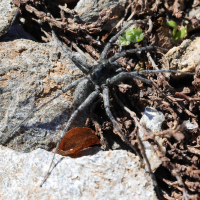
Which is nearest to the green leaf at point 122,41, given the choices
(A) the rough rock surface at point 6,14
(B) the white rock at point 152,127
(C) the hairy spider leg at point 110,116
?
(C) the hairy spider leg at point 110,116

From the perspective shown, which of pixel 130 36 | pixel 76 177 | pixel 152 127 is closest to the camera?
pixel 76 177

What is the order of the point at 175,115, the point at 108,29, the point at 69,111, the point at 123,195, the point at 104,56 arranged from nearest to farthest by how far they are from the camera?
the point at 123,195 → the point at 175,115 → the point at 69,111 → the point at 104,56 → the point at 108,29

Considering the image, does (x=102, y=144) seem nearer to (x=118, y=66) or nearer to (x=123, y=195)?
(x=123, y=195)

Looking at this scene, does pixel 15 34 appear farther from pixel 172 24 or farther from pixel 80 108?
pixel 172 24

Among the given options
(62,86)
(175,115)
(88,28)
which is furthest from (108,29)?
(175,115)

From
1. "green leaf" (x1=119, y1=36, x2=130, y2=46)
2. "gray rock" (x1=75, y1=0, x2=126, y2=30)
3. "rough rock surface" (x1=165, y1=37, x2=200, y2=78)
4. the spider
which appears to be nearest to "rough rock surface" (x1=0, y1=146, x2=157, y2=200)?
the spider

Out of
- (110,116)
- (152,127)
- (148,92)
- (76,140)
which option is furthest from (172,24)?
(76,140)

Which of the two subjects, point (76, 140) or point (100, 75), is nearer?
point (76, 140)
